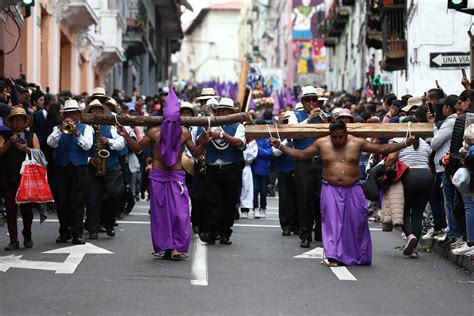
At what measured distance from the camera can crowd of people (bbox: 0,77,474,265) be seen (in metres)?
13.6

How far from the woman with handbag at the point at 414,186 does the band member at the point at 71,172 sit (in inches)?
149

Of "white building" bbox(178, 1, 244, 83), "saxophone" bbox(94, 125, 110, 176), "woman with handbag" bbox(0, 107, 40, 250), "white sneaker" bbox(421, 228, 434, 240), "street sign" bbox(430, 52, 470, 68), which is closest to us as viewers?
"woman with handbag" bbox(0, 107, 40, 250)

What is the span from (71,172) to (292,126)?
2880mm

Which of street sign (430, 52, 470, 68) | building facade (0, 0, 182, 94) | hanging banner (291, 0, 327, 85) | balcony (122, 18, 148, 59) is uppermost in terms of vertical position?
hanging banner (291, 0, 327, 85)

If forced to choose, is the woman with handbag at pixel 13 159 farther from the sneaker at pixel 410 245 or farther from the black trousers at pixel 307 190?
the sneaker at pixel 410 245

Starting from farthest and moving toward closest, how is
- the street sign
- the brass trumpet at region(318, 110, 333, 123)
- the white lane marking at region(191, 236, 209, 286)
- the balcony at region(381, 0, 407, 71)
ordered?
the balcony at region(381, 0, 407, 71)
the street sign
the brass trumpet at region(318, 110, 333, 123)
the white lane marking at region(191, 236, 209, 286)

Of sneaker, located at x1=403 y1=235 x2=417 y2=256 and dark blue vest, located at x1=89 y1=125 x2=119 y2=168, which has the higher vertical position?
Result: dark blue vest, located at x1=89 y1=125 x2=119 y2=168

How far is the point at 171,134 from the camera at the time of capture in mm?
13711

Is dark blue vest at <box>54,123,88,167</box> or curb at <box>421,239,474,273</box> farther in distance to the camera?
dark blue vest at <box>54,123,88,167</box>

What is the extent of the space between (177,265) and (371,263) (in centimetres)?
216

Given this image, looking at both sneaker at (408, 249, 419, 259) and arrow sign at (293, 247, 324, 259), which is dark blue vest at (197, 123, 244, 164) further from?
sneaker at (408, 249, 419, 259)

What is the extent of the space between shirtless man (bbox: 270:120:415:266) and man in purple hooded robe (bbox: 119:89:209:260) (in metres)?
1.55

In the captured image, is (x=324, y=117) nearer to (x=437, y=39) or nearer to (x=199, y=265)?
(x=199, y=265)

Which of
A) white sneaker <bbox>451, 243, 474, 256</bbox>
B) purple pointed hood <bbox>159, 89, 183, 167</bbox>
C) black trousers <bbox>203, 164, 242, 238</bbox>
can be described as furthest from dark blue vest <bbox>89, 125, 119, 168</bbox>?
white sneaker <bbox>451, 243, 474, 256</bbox>
